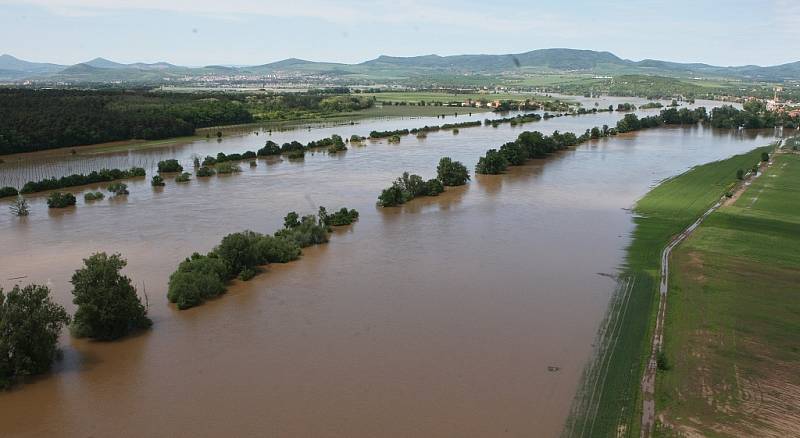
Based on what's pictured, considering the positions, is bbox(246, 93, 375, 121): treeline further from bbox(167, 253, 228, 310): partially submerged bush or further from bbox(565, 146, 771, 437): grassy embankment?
bbox(167, 253, 228, 310): partially submerged bush

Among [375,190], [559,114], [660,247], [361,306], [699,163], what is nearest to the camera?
[361,306]

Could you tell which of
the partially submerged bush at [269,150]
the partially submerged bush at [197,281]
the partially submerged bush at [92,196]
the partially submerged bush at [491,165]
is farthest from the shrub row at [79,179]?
the partially submerged bush at [491,165]

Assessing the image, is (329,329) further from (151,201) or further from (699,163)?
(699,163)

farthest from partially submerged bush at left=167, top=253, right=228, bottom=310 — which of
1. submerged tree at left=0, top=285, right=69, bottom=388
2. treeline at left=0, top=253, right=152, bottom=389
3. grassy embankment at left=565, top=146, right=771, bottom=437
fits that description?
grassy embankment at left=565, top=146, right=771, bottom=437

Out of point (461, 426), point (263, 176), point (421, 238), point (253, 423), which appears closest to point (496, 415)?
point (461, 426)

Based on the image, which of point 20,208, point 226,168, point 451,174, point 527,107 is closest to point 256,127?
point 226,168

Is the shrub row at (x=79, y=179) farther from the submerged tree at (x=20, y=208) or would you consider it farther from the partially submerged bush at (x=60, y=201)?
the partially submerged bush at (x=60, y=201)

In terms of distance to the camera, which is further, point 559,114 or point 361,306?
point 559,114
